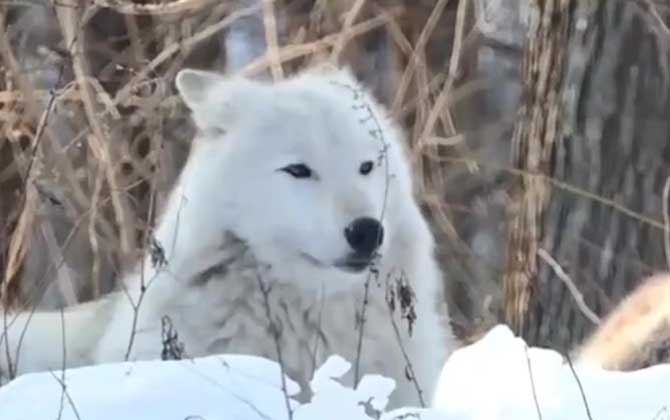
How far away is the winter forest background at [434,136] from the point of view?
6.14m

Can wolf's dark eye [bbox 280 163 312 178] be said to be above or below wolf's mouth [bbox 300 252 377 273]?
above

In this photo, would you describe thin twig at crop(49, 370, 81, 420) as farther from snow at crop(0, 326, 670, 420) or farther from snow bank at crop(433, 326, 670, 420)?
snow bank at crop(433, 326, 670, 420)

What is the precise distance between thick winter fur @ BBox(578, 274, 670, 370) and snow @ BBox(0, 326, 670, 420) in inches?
43.2

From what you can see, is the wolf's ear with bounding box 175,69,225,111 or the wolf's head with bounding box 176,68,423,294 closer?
the wolf's head with bounding box 176,68,423,294

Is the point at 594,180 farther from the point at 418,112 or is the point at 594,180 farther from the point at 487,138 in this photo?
the point at 487,138

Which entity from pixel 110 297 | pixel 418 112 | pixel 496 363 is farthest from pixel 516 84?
pixel 496 363

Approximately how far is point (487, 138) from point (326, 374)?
9106mm

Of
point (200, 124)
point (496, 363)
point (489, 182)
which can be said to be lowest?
point (489, 182)

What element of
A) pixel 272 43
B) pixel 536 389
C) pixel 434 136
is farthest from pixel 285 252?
pixel 434 136

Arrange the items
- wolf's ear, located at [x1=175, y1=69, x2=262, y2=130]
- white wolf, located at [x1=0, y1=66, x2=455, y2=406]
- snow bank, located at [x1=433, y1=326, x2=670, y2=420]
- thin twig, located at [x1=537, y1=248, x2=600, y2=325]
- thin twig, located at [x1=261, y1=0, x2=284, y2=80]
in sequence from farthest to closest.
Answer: thin twig, located at [x1=261, y1=0, x2=284, y2=80] → thin twig, located at [x1=537, y1=248, x2=600, y2=325] → wolf's ear, located at [x1=175, y1=69, x2=262, y2=130] → white wolf, located at [x1=0, y1=66, x2=455, y2=406] → snow bank, located at [x1=433, y1=326, x2=670, y2=420]

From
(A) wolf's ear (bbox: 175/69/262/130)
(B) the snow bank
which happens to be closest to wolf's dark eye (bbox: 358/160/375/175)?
(A) wolf's ear (bbox: 175/69/262/130)

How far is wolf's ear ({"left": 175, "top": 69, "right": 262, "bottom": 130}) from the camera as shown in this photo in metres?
5.41

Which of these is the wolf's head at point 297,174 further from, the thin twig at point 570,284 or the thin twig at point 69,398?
the thin twig at point 69,398

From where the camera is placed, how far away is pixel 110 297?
5727 mm
